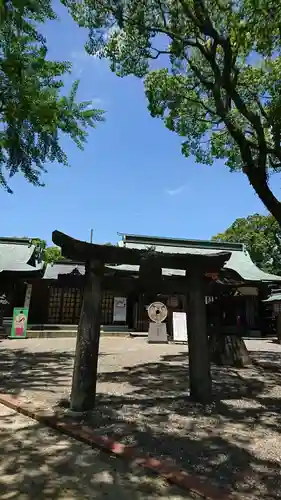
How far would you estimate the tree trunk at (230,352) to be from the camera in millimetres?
10602

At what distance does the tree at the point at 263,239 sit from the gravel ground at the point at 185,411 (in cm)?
2217

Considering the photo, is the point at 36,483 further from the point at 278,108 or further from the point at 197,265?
the point at 278,108

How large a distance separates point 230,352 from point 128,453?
282 inches

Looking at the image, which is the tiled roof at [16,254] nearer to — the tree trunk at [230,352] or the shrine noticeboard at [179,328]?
the shrine noticeboard at [179,328]

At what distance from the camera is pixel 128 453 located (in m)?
4.13

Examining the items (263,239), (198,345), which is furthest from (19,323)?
(263,239)

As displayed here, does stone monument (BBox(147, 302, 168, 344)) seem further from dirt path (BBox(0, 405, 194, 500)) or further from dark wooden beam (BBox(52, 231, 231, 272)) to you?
dirt path (BBox(0, 405, 194, 500))

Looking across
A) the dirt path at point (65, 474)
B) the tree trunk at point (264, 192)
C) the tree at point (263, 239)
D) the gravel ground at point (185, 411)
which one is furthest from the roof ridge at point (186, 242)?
the dirt path at point (65, 474)

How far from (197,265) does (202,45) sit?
250 inches

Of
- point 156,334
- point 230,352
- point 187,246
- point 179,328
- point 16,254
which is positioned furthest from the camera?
point 187,246

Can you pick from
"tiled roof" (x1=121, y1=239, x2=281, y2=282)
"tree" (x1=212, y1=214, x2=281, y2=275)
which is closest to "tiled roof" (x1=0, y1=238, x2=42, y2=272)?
"tiled roof" (x1=121, y1=239, x2=281, y2=282)

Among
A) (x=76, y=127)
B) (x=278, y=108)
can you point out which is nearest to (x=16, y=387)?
(x=76, y=127)

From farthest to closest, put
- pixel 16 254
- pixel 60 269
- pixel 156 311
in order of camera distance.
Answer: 1. pixel 60 269
2. pixel 16 254
3. pixel 156 311

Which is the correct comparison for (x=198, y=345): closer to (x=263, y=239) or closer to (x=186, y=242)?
(x=186, y=242)
